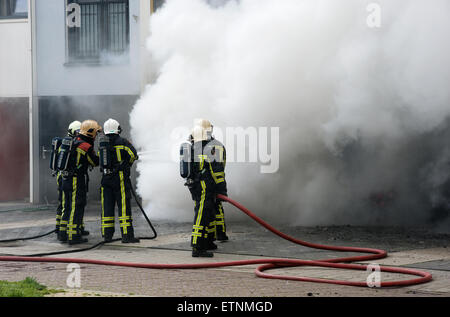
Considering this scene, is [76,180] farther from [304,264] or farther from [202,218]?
[304,264]

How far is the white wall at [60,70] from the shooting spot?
55.6 ft

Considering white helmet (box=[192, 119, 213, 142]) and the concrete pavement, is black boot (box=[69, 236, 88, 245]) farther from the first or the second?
white helmet (box=[192, 119, 213, 142])

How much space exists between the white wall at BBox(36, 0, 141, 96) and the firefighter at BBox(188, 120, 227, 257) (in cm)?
758

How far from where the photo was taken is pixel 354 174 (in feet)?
41.4

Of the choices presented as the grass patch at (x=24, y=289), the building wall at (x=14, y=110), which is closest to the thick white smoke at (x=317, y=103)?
the building wall at (x=14, y=110)

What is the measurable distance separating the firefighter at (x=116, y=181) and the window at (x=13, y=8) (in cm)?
955

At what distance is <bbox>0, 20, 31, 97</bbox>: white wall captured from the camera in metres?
18.1

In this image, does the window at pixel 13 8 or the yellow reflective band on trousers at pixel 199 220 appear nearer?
the yellow reflective band on trousers at pixel 199 220

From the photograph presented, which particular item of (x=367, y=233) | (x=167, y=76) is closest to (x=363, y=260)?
(x=367, y=233)

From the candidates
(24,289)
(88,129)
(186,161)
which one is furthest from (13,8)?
(24,289)

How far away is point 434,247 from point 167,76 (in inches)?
256

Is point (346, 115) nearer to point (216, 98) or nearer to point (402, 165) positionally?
point (402, 165)

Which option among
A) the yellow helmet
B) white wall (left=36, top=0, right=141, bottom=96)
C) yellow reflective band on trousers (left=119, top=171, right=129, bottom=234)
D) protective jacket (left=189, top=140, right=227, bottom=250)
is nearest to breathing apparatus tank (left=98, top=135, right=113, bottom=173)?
yellow reflective band on trousers (left=119, top=171, right=129, bottom=234)

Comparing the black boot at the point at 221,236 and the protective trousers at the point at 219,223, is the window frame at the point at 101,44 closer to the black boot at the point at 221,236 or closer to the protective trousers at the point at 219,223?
the protective trousers at the point at 219,223
